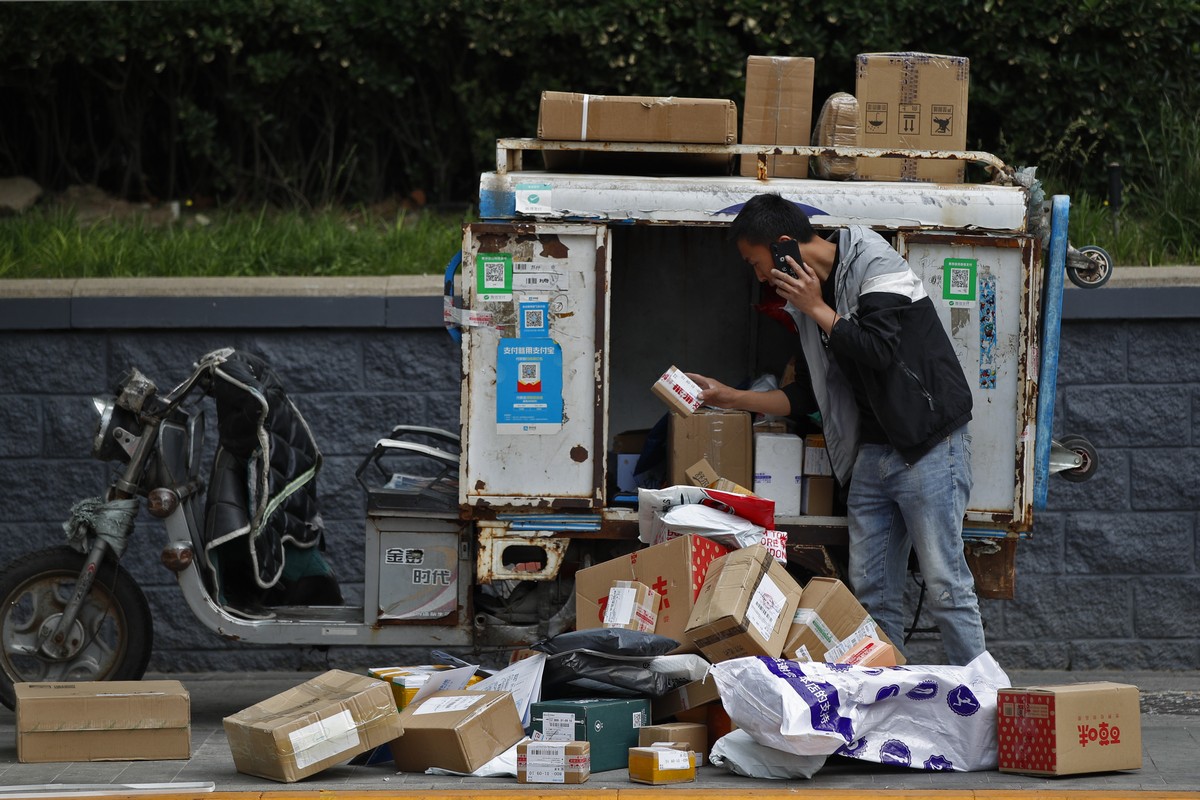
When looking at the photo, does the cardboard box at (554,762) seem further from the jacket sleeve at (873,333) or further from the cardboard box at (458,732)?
the jacket sleeve at (873,333)

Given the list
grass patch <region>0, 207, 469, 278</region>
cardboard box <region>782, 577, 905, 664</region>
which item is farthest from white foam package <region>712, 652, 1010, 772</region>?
grass patch <region>0, 207, 469, 278</region>

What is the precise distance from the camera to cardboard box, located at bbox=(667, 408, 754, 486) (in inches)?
226

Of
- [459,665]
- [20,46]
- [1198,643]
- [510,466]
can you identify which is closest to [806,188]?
[510,466]

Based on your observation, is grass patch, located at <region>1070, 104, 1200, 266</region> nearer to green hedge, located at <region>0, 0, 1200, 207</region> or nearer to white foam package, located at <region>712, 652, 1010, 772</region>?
green hedge, located at <region>0, 0, 1200, 207</region>

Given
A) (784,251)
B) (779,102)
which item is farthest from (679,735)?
(779,102)

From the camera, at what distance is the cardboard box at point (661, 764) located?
468 centimetres

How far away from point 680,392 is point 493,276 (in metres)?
0.83

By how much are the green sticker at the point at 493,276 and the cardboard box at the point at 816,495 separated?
1376mm

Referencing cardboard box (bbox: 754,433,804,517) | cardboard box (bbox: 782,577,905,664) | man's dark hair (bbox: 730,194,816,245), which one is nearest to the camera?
cardboard box (bbox: 782,577,905,664)

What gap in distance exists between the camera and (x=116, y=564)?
577 cm

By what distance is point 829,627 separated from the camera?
5.23 metres

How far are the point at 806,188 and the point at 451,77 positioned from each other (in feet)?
13.0

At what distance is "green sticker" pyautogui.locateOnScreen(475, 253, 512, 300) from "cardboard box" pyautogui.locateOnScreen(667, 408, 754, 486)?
84cm

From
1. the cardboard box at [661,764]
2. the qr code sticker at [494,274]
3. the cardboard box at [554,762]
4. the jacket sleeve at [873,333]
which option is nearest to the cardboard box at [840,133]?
Answer: the jacket sleeve at [873,333]
